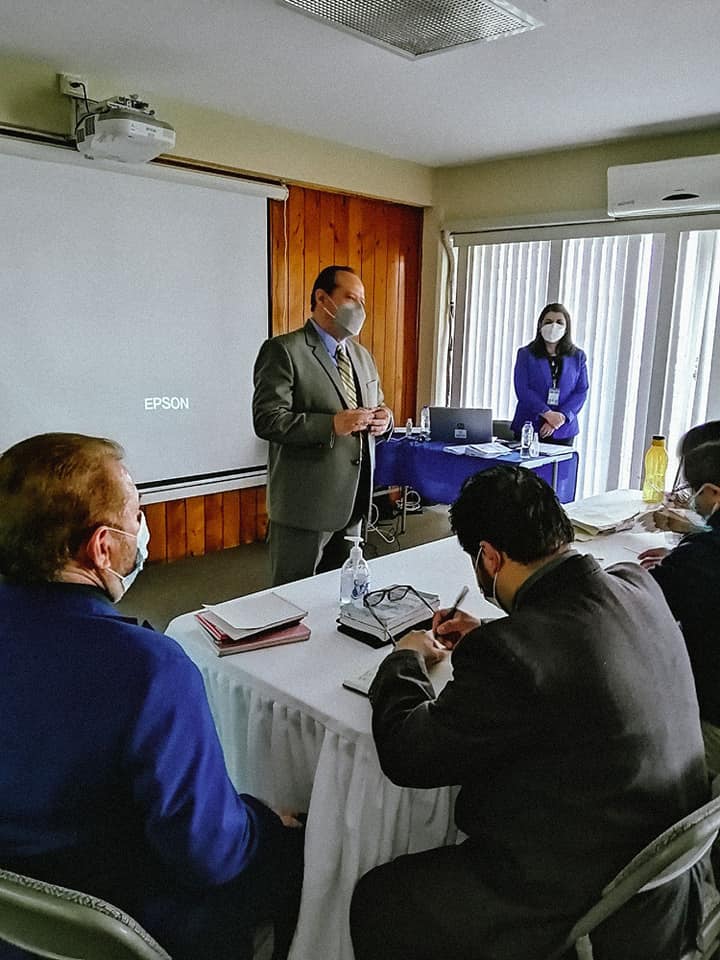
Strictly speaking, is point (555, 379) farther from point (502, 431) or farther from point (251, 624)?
point (251, 624)

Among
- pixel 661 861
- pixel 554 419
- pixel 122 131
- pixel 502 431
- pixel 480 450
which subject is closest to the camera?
pixel 661 861

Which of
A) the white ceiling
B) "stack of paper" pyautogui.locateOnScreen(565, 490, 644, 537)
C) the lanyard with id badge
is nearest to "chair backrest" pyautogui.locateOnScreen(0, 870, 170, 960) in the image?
"stack of paper" pyautogui.locateOnScreen(565, 490, 644, 537)

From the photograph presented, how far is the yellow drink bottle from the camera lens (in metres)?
2.81

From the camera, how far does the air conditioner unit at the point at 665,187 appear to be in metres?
4.06

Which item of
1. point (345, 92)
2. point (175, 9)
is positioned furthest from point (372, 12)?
point (345, 92)

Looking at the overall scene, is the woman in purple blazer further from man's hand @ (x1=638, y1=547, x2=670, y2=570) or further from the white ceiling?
man's hand @ (x1=638, y1=547, x2=670, y2=570)

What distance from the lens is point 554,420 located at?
448 centimetres

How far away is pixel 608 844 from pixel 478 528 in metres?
0.51

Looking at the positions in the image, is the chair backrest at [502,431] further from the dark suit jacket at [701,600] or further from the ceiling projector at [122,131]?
the dark suit jacket at [701,600]

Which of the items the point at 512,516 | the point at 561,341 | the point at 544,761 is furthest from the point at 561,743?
the point at 561,341

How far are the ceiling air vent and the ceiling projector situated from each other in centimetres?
98

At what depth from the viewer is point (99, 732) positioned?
970 millimetres

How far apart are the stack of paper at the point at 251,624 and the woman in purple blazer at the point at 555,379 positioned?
308 cm

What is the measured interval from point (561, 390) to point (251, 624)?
3385 mm
